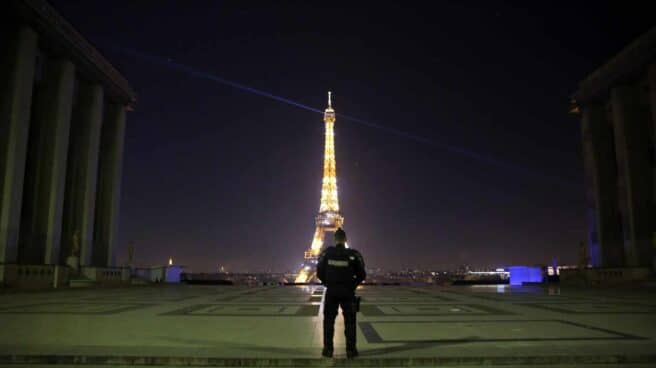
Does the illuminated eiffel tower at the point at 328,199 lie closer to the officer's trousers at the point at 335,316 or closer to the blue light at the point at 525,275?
the blue light at the point at 525,275

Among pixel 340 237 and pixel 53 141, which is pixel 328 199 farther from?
pixel 340 237

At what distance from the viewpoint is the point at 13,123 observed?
30.9 metres

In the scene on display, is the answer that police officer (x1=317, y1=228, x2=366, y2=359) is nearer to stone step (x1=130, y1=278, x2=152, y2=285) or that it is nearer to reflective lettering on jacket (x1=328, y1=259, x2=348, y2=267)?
reflective lettering on jacket (x1=328, y1=259, x2=348, y2=267)

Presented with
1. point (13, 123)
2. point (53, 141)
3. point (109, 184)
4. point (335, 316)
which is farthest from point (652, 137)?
point (109, 184)

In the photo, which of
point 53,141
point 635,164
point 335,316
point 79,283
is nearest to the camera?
point 335,316

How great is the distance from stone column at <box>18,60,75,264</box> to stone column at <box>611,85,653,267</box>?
45.0 m

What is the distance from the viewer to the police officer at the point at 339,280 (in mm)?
7609

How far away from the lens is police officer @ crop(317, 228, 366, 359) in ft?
25.0

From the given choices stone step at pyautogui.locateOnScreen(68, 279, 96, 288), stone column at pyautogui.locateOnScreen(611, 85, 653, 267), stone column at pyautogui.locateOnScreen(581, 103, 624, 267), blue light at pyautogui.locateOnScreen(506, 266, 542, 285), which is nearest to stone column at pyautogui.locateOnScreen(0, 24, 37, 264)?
stone step at pyautogui.locateOnScreen(68, 279, 96, 288)

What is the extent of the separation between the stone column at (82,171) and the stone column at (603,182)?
4580 centimetres

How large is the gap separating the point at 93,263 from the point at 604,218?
156ft

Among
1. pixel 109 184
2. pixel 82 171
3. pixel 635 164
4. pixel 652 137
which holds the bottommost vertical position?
pixel 109 184

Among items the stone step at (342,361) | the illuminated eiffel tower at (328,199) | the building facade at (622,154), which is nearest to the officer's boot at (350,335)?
the stone step at (342,361)

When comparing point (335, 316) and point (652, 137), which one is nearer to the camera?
point (335, 316)
